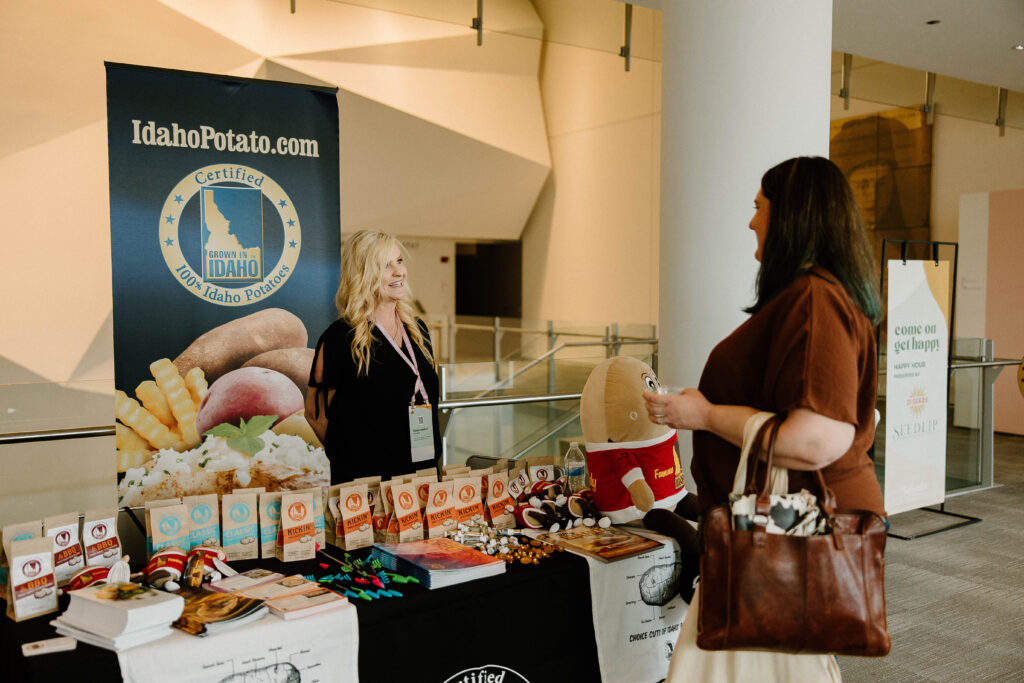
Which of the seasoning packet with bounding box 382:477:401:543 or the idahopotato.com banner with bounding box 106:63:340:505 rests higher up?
the idahopotato.com banner with bounding box 106:63:340:505

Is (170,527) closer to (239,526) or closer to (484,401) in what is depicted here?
(239,526)

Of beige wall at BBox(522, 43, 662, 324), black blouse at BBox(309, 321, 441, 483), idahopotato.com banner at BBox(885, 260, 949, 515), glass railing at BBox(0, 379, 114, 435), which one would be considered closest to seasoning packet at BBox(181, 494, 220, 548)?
black blouse at BBox(309, 321, 441, 483)

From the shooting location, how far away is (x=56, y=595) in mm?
1686

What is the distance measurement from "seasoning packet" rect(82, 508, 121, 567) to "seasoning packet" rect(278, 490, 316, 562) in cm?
37

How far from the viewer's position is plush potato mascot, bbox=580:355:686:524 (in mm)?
2295

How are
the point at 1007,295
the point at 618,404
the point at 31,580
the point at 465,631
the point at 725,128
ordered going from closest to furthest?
the point at 31,580 → the point at 465,631 → the point at 618,404 → the point at 725,128 → the point at 1007,295

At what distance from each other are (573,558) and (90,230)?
6.83 m

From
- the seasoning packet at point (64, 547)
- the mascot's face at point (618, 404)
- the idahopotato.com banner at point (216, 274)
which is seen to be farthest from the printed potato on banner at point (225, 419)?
the mascot's face at point (618, 404)

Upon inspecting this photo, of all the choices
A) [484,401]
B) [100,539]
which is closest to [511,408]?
[484,401]

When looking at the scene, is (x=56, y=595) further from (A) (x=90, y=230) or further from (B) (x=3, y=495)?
(A) (x=90, y=230)

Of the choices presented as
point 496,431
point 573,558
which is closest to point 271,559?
point 573,558

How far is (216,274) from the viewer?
7.96ft

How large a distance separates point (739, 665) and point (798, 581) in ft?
0.94

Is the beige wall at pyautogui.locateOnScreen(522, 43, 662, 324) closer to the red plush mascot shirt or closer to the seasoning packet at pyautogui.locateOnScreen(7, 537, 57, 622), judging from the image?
the red plush mascot shirt
